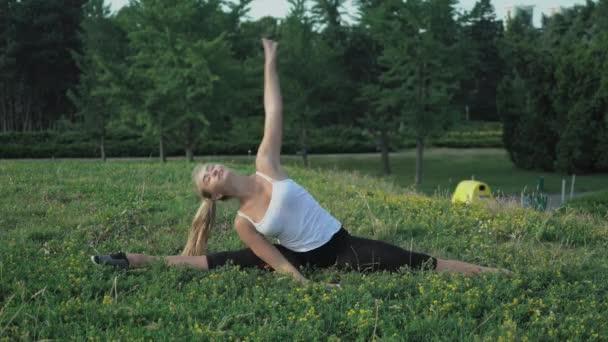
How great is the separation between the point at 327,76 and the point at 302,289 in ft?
88.7

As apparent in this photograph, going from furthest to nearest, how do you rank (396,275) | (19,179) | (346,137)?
(346,137), (19,179), (396,275)

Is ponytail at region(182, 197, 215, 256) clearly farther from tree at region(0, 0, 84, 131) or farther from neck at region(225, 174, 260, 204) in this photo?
tree at region(0, 0, 84, 131)

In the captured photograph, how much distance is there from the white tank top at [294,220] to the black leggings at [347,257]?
0.07 meters

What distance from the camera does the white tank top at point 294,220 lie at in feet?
16.8

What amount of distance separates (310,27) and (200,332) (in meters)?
28.9

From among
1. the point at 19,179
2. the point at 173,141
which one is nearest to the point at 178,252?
the point at 19,179

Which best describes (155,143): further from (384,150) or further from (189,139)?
(384,150)

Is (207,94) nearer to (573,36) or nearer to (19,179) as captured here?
(19,179)

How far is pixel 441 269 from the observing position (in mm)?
5336

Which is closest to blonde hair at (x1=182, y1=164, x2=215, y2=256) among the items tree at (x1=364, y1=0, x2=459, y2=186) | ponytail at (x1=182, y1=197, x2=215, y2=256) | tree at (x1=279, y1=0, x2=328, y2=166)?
ponytail at (x1=182, y1=197, x2=215, y2=256)

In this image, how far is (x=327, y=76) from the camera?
3112cm

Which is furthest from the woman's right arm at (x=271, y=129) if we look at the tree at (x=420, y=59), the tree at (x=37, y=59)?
the tree at (x=37, y=59)

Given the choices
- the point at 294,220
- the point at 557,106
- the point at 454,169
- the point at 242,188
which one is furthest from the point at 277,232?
the point at 454,169

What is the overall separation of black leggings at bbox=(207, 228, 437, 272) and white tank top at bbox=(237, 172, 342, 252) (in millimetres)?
70
